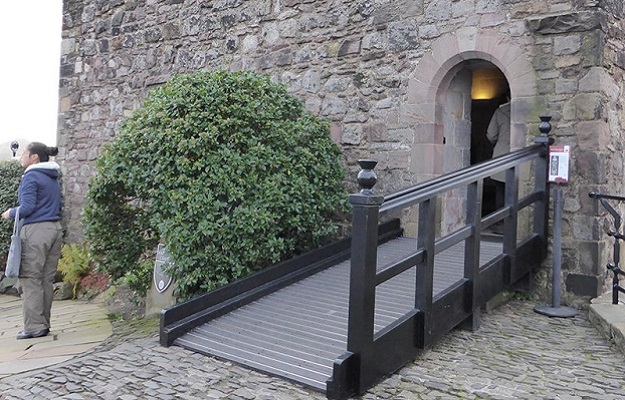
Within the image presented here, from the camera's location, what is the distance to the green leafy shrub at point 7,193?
8.93 m

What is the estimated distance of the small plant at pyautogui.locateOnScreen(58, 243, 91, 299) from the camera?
307 inches

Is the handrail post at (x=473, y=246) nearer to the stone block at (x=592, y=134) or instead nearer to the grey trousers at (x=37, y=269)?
the stone block at (x=592, y=134)

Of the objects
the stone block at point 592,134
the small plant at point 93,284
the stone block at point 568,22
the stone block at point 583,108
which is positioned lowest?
the small plant at point 93,284

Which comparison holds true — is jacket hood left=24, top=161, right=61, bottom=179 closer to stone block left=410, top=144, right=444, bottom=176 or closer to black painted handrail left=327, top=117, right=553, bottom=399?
black painted handrail left=327, top=117, right=553, bottom=399

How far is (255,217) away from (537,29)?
2.84m

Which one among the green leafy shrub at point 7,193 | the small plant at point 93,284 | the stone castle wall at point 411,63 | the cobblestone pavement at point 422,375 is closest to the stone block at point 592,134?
the stone castle wall at point 411,63

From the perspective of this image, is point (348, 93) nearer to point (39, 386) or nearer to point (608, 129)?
point (608, 129)

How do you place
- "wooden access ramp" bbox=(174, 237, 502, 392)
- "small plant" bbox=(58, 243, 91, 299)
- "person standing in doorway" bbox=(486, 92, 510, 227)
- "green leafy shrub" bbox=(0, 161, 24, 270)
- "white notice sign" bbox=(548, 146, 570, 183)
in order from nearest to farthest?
"wooden access ramp" bbox=(174, 237, 502, 392), "white notice sign" bbox=(548, 146, 570, 183), "person standing in doorway" bbox=(486, 92, 510, 227), "small plant" bbox=(58, 243, 91, 299), "green leafy shrub" bbox=(0, 161, 24, 270)

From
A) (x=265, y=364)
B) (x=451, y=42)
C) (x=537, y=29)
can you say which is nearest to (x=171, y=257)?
(x=265, y=364)

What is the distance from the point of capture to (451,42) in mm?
5535

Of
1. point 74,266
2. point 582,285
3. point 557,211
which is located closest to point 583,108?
point 557,211

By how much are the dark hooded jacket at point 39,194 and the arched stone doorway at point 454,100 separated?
324cm

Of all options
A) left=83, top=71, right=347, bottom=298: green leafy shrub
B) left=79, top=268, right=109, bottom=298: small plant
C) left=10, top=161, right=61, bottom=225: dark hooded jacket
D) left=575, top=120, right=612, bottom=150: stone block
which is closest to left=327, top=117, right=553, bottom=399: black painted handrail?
left=575, top=120, right=612, bottom=150: stone block

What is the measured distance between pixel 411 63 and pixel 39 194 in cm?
356
